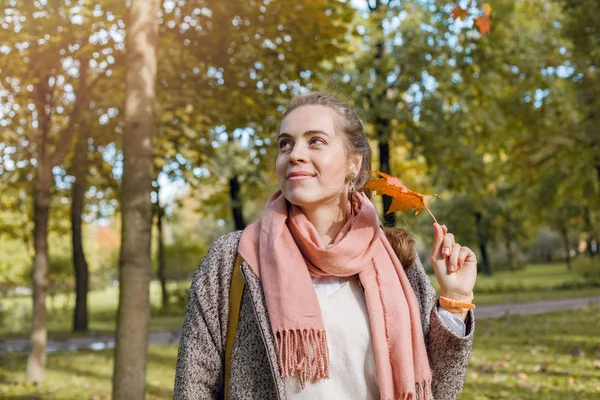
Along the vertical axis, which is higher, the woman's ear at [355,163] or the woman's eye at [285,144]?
the woman's eye at [285,144]

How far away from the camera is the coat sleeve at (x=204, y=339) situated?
Answer: 2.30 m

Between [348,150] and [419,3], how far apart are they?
1419cm

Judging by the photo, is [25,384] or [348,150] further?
[25,384]

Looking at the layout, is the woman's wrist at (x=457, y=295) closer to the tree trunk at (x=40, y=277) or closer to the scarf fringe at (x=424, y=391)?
the scarf fringe at (x=424, y=391)

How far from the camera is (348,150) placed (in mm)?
2562

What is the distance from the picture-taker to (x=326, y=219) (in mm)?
2516

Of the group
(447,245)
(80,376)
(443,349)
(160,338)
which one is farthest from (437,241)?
(160,338)

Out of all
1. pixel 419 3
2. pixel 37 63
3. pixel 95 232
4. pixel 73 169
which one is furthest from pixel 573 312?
pixel 95 232

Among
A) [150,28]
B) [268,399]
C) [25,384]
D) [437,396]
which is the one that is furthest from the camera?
[25,384]

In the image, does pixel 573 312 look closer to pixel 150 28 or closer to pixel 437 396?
pixel 150 28

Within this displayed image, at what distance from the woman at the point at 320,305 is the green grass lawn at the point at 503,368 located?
540 cm

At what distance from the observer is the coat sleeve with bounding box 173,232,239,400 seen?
2.30m

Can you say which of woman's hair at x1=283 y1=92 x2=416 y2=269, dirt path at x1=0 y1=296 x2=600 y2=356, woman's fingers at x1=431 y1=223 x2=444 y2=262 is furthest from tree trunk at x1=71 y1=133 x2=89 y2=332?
woman's fingers at x1=431 y1=223 x2=444 y2=262

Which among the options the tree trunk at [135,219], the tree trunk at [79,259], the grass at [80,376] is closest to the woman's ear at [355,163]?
the tree trunk at [135,219]
